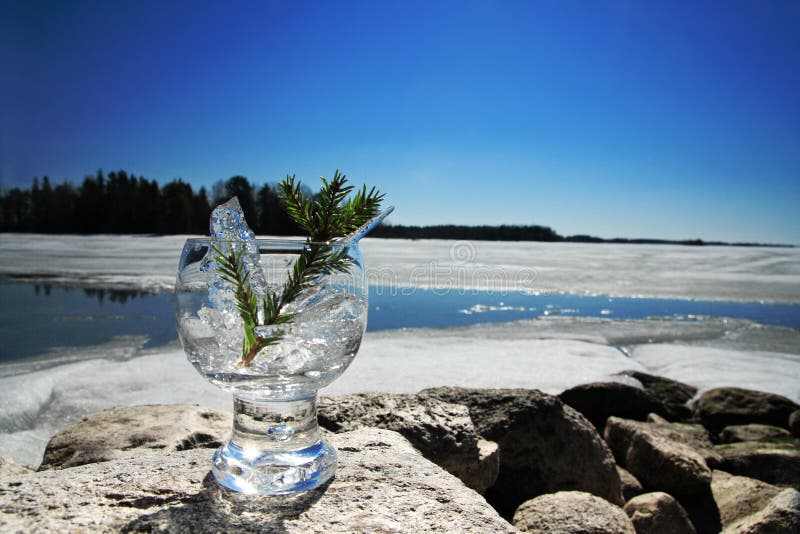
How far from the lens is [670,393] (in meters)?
4.72

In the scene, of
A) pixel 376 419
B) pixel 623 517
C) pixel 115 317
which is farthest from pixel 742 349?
pixel 115 317

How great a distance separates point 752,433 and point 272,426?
13.5 ft

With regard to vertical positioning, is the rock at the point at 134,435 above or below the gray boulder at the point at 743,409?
above

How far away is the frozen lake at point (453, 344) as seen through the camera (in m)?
3.95

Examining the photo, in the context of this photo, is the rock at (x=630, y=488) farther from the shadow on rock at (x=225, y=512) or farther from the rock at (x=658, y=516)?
the shadow on rock at (x=225, y=512)

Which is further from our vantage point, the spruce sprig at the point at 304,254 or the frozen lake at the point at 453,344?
the frozen lake at the point at 453,344

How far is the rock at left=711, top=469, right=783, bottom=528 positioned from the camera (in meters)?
2.67

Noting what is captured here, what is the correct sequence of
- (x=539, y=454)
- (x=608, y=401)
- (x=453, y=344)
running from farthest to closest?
1. (x=453, y=344)
2. (x=608, y=401)
3. (x=539, y=454)

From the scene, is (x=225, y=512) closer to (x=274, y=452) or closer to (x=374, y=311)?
(x=274, y=452)

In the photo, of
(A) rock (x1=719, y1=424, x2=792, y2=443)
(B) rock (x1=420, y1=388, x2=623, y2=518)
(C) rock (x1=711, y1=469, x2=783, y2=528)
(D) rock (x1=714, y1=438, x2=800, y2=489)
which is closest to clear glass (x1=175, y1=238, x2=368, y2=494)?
(B) rock (x1=420, y1=388, x2=623, y2=518)

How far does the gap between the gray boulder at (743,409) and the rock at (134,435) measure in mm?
3908

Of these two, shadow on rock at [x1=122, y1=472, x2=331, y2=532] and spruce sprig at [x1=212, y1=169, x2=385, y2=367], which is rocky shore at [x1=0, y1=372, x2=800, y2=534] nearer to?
shadow on rock at [x1=122, y1=472, x2=331, y2=532]

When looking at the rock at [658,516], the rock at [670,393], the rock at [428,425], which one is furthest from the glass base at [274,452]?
the rock at [670,393]

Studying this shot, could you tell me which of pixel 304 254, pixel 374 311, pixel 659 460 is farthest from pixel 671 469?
pixel 374 311
